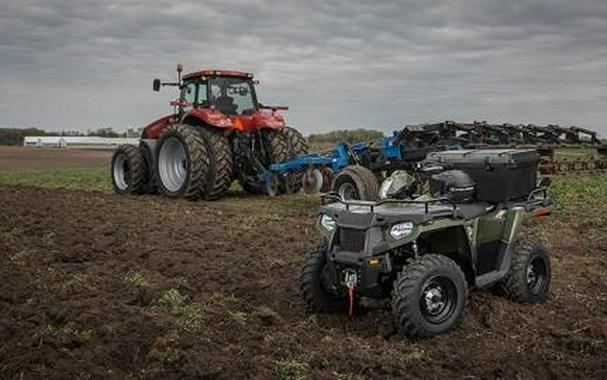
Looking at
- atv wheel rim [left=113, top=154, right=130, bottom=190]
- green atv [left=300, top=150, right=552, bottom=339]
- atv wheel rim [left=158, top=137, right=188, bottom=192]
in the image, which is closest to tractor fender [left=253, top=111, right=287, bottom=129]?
atv wheel rim [left=158, top=137, right=188, bottom=192]

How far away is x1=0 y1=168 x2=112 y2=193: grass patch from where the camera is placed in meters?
20.4

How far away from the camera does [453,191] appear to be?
6168mm

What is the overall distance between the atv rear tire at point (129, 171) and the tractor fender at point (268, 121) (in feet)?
9.82

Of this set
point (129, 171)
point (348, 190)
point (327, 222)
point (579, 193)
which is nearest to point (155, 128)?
point (129, 171)

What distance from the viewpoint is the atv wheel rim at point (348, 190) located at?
40.1 ft

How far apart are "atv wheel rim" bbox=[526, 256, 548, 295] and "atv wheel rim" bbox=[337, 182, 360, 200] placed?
563 cm

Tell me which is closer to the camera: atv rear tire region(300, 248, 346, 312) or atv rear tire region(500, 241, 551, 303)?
atv rear tire region(300, 248, 346, 312)

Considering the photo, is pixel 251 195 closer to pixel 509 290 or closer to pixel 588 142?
pixel 588 142

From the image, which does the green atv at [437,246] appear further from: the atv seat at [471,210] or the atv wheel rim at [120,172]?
the atv wheel rim at [120,172]

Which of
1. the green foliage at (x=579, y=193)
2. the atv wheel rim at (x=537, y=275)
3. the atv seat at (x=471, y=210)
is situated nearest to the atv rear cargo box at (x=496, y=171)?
the atv seat at (x=471, y=210)

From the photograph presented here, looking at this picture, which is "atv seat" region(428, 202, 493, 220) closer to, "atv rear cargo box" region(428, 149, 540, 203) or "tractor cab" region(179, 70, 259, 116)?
"atv rear cargo box" region(428, 149, 540, 203)

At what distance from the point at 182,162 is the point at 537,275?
33.6 feet

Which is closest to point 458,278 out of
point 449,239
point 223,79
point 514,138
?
point 449,239

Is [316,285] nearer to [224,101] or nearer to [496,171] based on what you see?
[496,171]
